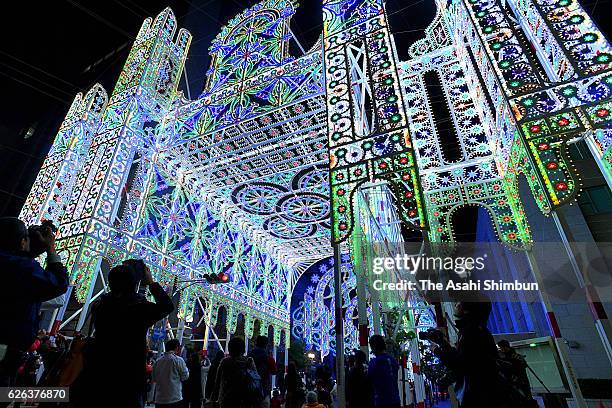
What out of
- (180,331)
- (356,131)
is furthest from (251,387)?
(180,331)

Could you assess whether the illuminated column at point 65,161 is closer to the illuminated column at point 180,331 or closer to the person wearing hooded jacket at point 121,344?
the illuminated column at point 180,331

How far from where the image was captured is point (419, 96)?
882 centimetres

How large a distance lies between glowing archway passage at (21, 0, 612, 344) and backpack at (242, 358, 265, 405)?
71.5 inches

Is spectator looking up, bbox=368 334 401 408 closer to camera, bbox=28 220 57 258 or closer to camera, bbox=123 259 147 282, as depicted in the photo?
camera, bbox=123 259 147 282

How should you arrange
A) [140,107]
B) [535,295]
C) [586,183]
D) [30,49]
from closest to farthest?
[586,183] → [535,295] → [140,107] → [30,49]

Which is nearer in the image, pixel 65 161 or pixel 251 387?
pixel 251 387

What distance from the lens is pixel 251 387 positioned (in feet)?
9.65

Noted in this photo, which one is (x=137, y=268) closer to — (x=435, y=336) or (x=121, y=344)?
(x=121, y=344)

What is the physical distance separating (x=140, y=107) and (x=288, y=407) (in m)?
8.33

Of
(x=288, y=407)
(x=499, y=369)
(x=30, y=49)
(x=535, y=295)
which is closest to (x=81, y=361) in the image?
(x=499, y=369)

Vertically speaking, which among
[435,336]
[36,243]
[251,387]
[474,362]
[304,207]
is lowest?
[251,387]

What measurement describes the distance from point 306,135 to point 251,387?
7571mm

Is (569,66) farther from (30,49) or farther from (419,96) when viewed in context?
(30,49)

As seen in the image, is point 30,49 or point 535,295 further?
point 30,49
